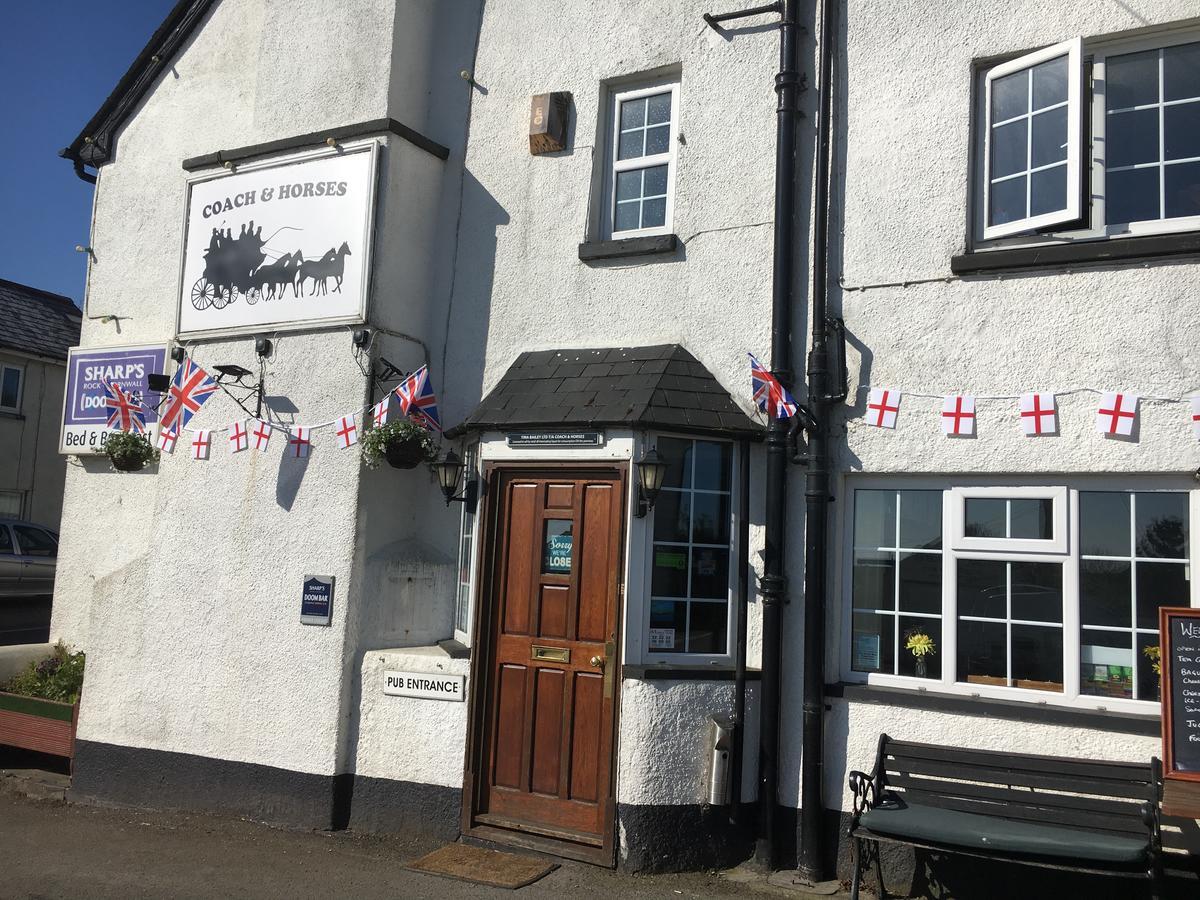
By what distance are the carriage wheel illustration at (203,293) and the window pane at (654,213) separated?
375 centimetres

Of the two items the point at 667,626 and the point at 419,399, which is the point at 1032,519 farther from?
the point at 419,399

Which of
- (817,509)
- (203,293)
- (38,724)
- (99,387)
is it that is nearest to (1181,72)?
(817,509)

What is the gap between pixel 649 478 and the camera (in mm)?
6660

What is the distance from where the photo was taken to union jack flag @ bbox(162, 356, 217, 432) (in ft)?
28.0

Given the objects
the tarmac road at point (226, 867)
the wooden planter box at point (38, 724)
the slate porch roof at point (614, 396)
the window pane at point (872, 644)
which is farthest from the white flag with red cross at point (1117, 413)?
the wooden planter box at point (38, 724)

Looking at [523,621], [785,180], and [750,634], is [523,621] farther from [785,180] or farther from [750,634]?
[785,180]

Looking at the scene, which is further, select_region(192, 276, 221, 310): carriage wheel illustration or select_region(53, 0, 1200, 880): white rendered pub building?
select_region(192, 276, 221, 310): carriage wheel illustration

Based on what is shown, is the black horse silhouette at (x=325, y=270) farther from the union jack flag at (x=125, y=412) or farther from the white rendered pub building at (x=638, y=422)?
the union jack flag at (x=125, y=412)

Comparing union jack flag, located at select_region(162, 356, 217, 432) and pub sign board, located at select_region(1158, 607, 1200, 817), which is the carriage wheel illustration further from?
pub sign board, located at select_region(1158, 607, 1200, 817)

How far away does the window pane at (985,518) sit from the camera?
6402 mm

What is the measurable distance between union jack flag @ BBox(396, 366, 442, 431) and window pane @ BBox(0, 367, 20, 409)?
16100 mm

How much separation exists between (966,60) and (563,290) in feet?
10.4

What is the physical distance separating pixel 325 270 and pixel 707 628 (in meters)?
4.12

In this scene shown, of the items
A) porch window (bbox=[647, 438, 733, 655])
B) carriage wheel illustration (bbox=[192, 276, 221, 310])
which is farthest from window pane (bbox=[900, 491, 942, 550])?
carriage wheel illustration (bbox=[192, 276, 221, 310])
